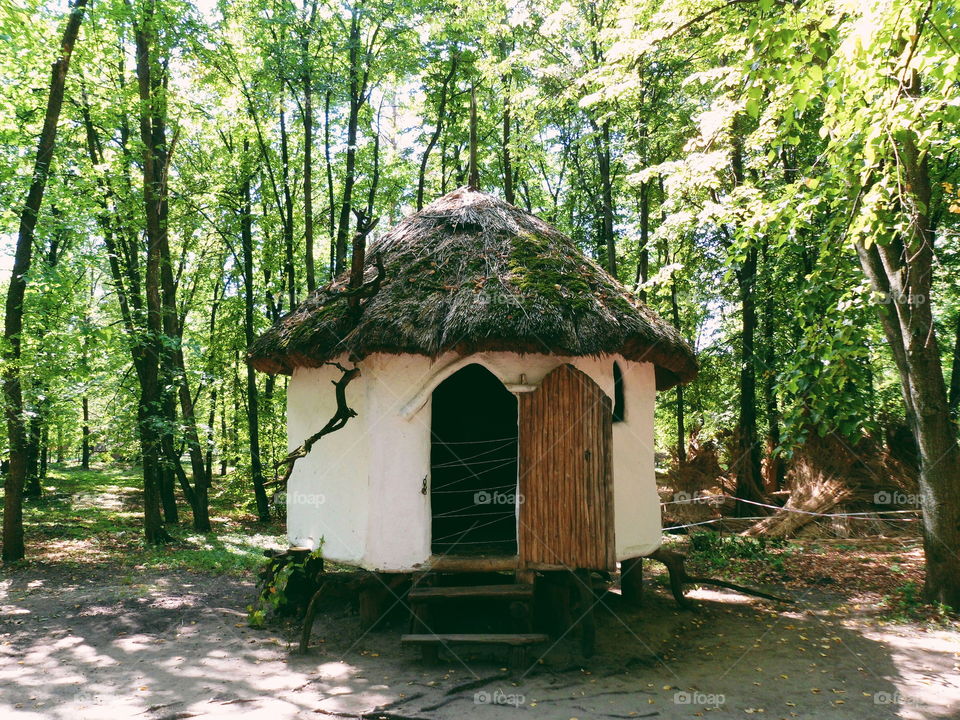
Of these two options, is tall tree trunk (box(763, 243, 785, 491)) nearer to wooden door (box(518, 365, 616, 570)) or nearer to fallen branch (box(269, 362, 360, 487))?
wooden door (box(518, 365, 616, 570))

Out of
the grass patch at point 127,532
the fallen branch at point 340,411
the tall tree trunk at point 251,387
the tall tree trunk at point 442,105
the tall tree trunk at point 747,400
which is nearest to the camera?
the fallen branch at point 340,411

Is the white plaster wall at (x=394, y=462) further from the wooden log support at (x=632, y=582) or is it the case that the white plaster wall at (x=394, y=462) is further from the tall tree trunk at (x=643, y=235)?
the tall tree trunk at (x=643, y=235)

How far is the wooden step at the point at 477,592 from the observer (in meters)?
6.07

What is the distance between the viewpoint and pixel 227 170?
16.5 meters

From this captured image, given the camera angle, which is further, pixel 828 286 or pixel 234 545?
pixel 234 545

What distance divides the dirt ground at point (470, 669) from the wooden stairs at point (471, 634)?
0.16 meters

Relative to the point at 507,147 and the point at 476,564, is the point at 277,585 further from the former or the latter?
the point at 507,147

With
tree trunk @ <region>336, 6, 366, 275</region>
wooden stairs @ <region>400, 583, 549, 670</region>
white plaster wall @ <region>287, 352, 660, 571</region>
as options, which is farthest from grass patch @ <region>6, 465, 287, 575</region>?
tree trunk @ <region>336, 6, 366, 275</region>

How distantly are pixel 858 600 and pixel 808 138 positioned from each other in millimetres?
8184

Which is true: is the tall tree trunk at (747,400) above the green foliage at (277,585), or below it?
above

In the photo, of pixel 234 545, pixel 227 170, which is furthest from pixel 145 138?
pixel 234 545

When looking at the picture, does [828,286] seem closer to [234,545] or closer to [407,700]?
[407,700]

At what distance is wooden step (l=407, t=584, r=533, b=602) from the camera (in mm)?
6074

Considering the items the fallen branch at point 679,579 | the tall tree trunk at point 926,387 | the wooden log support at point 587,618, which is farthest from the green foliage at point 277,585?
the tall tree trunk at point 926,387
